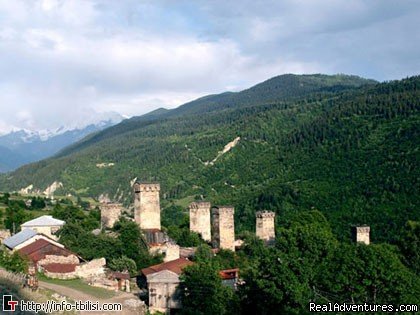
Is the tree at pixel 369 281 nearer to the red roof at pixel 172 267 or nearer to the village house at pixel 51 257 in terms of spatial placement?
the red roof at pixel 172 267

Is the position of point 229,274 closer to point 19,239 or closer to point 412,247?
point 412,247

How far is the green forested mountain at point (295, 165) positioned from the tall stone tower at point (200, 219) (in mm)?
14214

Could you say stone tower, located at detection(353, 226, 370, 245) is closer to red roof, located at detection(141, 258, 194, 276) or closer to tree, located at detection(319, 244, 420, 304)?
red roof, located at detection(141, 258, 194, 276)

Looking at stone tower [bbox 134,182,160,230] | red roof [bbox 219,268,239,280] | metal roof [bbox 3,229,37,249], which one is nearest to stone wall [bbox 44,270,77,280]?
metal roof [bbox 3,229,37,249]

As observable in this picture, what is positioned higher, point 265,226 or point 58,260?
point 265,226

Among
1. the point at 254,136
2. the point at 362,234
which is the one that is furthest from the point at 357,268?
the point at 254,136

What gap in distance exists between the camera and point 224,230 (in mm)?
50125

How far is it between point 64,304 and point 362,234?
31534mm

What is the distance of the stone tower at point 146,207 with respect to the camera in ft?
161

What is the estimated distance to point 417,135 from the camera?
91.9 m

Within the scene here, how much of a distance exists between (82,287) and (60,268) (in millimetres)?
4147

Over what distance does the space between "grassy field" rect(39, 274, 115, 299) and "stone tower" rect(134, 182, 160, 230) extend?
12.4 metres

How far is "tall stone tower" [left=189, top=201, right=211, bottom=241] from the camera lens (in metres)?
53.2

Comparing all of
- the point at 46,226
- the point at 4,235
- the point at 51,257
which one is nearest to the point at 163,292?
the point at 51,257
